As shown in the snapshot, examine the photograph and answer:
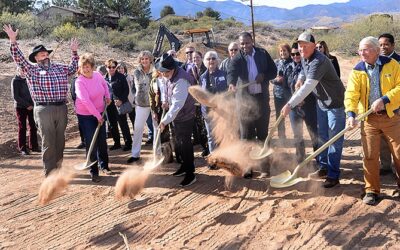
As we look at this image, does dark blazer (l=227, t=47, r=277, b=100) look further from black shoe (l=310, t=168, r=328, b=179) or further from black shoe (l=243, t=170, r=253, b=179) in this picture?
black shoe (l=310, t=168, r=328, b=179)

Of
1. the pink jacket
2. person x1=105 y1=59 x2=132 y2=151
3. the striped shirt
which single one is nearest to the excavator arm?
person x1=105 y1=59 x2=132 y2=151

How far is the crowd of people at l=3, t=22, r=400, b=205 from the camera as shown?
171 inches

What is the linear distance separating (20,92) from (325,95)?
18.2 ft

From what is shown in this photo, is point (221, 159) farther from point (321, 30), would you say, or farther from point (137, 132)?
point (321, 30)

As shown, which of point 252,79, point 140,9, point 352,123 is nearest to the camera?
point 352,123

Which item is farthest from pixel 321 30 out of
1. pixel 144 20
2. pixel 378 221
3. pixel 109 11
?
pixel 378 221

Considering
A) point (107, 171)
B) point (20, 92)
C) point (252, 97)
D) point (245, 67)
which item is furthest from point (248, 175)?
point (20, 92)

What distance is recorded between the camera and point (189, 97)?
5453 millimetres

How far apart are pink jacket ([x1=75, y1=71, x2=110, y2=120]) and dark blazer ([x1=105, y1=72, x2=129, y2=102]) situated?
1.26 m

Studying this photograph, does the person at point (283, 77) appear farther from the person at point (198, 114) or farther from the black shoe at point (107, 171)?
the black shoe at point (107, 171)

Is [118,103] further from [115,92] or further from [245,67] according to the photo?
[245,67]

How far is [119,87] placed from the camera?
738 centimetres

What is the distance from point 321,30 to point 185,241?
4105cm

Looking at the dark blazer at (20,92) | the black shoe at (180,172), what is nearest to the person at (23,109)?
the dark blazer at (20,92)
